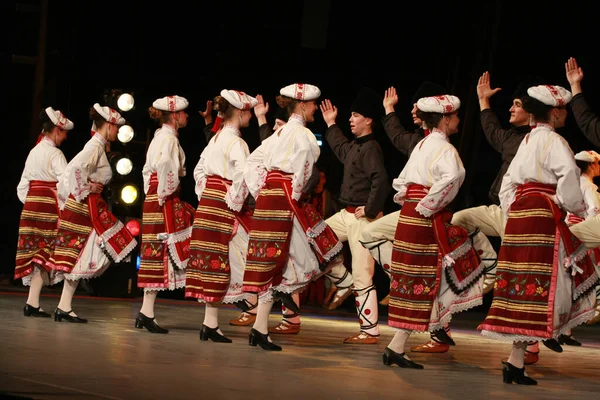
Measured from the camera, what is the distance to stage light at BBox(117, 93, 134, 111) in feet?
25.1

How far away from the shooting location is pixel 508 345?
6379 mm

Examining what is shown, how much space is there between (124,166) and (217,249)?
259 centimetres

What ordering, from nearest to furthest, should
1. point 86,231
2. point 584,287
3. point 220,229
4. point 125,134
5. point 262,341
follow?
point 584,287 → point 262,341 → point 220,229 → point 86,231 → point 125,134

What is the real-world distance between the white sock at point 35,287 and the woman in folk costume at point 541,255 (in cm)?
331

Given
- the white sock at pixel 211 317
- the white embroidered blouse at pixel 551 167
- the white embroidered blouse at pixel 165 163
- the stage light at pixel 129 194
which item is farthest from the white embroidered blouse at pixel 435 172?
the stage light at pixel 129 194

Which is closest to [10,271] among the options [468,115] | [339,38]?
[339,38]

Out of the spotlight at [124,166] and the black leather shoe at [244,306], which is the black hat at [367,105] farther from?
the spotlight at [124,166]

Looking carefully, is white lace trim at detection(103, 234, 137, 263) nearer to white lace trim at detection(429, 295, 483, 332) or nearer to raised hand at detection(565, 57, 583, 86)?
white lace trim at detection(429, 295, 483, 332)

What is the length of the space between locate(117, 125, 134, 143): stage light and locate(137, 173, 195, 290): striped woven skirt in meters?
1.98

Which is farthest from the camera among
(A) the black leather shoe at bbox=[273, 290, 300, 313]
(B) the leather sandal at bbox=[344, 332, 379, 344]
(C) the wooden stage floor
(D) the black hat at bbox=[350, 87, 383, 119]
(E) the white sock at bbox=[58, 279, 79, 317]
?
(E) the white sock at bbox=[58, 279, 79, 317]

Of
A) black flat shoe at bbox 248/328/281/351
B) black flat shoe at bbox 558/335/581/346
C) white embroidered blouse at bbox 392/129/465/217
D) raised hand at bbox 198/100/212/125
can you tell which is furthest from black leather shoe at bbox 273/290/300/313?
black flat shoe at bbox 558/335/581/346

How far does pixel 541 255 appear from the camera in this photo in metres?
4.39

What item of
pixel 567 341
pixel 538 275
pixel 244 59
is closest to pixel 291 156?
pixel 538 275

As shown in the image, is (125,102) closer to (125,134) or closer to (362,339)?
(125,134)
